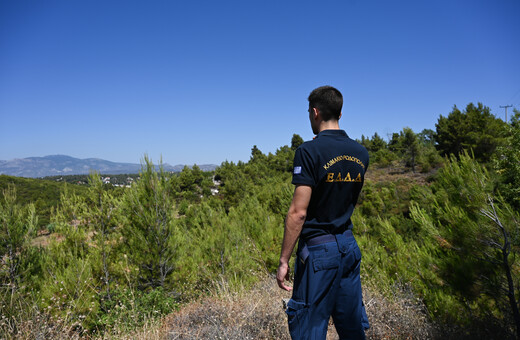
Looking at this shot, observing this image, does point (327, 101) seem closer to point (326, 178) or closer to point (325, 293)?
point (326, 178)

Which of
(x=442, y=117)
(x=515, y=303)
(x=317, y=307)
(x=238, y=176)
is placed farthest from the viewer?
(x=238, y=176)

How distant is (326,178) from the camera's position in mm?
1508

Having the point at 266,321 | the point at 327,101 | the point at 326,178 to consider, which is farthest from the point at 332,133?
the point at 266,321

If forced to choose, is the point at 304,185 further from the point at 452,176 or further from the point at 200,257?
the point at 200,257

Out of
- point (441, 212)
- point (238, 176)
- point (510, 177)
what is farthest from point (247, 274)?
point (238, 176)

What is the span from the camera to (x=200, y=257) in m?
7.49

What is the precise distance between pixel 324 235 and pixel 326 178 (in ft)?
1.09

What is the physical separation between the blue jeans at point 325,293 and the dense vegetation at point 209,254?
4.13ft

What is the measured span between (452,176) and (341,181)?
6.70ft

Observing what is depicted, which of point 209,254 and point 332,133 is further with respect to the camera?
point 209,254

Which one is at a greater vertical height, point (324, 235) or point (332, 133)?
point (332, 133)

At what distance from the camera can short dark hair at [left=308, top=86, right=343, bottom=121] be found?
1.63 meters

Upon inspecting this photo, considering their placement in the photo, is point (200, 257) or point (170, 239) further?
point (200, 257)

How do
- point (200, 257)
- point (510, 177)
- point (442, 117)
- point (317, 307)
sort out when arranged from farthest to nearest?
point (442, 117) → point (200, 257) → point (510, 177) → point (317, 307)
